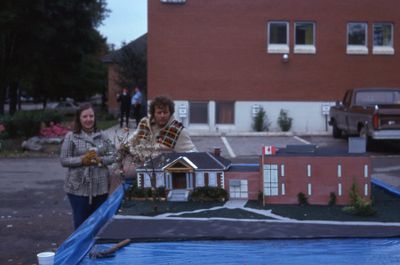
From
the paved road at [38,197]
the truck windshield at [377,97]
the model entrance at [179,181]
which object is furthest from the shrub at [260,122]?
the model entrance at [179,181]

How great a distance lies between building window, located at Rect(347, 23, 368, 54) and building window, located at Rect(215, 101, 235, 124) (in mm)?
5340

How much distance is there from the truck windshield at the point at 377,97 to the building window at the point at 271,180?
15.0 meters

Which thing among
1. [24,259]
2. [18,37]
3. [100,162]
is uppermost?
[18,37]

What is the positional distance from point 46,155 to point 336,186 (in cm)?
1487

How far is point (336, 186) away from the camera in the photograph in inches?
202

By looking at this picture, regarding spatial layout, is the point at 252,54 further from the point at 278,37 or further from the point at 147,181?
the point at 147,181

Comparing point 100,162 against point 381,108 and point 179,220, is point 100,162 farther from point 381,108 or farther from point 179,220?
point 381,108

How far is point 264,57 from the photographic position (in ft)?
84.7

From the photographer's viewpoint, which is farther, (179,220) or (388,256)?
(179,220)

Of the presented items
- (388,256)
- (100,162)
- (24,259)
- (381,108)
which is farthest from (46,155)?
(388,256)

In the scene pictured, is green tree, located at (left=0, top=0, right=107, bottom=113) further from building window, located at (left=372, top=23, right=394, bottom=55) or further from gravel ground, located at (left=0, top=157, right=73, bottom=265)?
gravel ground, located at (left=0, top=157, right=73, bottom=265)

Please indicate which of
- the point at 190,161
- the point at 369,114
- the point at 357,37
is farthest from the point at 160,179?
the point at 357,37

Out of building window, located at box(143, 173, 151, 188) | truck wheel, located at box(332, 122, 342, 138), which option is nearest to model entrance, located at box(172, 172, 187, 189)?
building window, located at box(143, 173, 151, 188)

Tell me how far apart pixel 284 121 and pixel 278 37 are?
11.3ft
